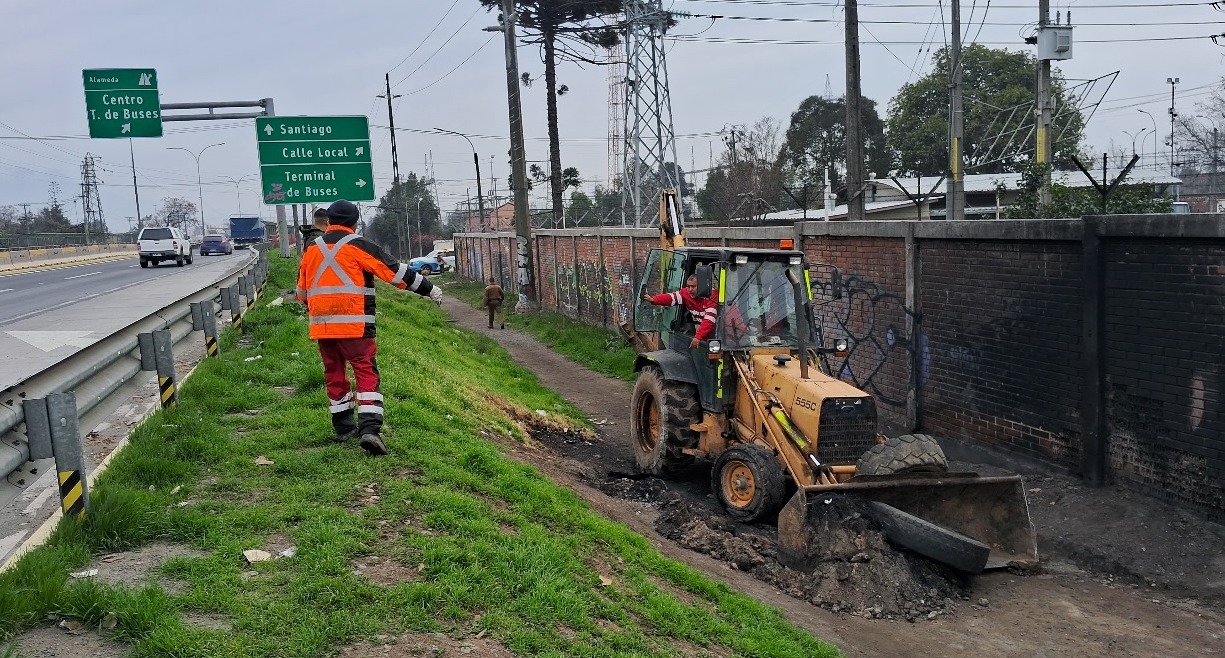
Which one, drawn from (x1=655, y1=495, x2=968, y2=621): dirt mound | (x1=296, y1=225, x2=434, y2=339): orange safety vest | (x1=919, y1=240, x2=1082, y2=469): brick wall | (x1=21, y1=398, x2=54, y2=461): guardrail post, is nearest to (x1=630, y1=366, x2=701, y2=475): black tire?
(x1=655, y1=495, x2=968, y2=621): dirt mound

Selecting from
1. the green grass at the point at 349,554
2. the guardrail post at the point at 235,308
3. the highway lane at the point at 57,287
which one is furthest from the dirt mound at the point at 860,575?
the highway lane at the point at 57,287

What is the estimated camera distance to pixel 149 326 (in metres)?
7.71

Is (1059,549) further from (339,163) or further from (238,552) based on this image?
(339,163)

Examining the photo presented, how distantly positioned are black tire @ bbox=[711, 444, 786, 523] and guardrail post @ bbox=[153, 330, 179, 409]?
448 cm

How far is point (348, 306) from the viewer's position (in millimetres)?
6535

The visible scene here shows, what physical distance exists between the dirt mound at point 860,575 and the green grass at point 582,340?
25.0ft

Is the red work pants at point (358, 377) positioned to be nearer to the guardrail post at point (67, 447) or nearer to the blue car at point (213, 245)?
the guardrail post at point (67, 447)

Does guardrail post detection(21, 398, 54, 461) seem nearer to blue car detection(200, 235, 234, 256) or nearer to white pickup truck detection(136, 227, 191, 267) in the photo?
white pickup truck detection(136, 227, 191, 267)

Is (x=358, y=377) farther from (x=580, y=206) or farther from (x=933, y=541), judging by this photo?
(x=580, y=206)

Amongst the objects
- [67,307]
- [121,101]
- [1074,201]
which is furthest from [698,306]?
[121,101]

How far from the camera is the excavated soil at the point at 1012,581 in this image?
6.09 meters

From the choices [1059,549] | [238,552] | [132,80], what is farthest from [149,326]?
[132,80]

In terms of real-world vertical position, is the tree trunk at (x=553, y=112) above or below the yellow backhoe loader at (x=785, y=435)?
above

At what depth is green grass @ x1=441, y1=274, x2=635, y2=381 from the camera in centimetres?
1728
